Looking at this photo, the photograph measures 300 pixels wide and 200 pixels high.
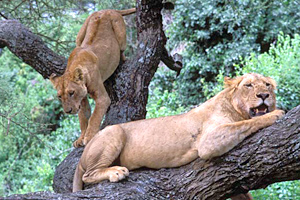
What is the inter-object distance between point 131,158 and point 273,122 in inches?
50.0

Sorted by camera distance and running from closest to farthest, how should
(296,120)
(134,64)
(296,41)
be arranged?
1. (296,120)
2. (134,64)
3. (296,41)

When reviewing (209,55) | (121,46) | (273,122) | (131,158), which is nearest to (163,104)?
(209,55)

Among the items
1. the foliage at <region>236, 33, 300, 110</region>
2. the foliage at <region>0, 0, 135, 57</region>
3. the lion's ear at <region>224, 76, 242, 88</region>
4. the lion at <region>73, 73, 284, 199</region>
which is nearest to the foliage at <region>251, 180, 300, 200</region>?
the foliage at <region>236, 33, 300, 110</region>

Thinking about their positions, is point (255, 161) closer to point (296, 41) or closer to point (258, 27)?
point (296, 41)

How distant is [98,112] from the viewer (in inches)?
202

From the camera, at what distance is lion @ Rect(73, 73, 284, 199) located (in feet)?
12.2

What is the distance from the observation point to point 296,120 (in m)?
3.14

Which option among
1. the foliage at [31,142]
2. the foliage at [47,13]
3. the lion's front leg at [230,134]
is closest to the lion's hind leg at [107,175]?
the lion's front leg at [230,134]

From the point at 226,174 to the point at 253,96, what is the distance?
0.71 m

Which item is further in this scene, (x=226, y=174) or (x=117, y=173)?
(x=117, y=173)

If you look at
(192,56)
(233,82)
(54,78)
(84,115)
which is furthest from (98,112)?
(192,56)

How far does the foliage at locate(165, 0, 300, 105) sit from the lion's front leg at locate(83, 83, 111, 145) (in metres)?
5.06

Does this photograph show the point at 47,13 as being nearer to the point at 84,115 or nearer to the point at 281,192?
the point at 84,115

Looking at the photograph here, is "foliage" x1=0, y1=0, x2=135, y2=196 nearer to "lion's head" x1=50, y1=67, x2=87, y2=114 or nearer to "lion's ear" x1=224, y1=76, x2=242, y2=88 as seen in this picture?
"lion's head" x1=50, y1=67, x2=87, y2=114
